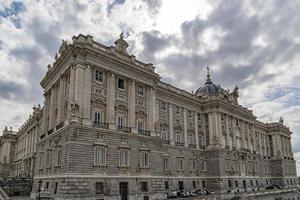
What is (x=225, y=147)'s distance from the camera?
63062 mm

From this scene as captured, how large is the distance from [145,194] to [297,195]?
175 ft

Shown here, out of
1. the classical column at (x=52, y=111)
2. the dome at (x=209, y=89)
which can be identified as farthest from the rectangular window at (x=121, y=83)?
the dome at (x=209, y=89)

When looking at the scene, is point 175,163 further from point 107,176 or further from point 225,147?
point 107,176

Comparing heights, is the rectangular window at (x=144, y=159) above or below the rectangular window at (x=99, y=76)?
below

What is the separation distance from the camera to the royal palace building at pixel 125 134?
36.4 meters

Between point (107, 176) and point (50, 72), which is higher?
point (50, 72)

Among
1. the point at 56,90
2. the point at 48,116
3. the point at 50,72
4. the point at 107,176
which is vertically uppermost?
the point at 50,72

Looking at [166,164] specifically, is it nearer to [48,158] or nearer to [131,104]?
[131,104]

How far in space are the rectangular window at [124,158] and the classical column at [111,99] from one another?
12.5 feet

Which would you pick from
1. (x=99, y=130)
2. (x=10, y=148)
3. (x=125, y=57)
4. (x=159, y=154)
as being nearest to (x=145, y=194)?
(x=159, y=154)

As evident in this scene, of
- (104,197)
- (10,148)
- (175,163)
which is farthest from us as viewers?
(10,148)

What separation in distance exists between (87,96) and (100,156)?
7845mm

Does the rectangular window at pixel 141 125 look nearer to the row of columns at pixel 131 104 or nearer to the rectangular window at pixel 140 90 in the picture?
the row of columns at pixel 131 104

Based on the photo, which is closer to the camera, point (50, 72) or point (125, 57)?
point (125, 57)
